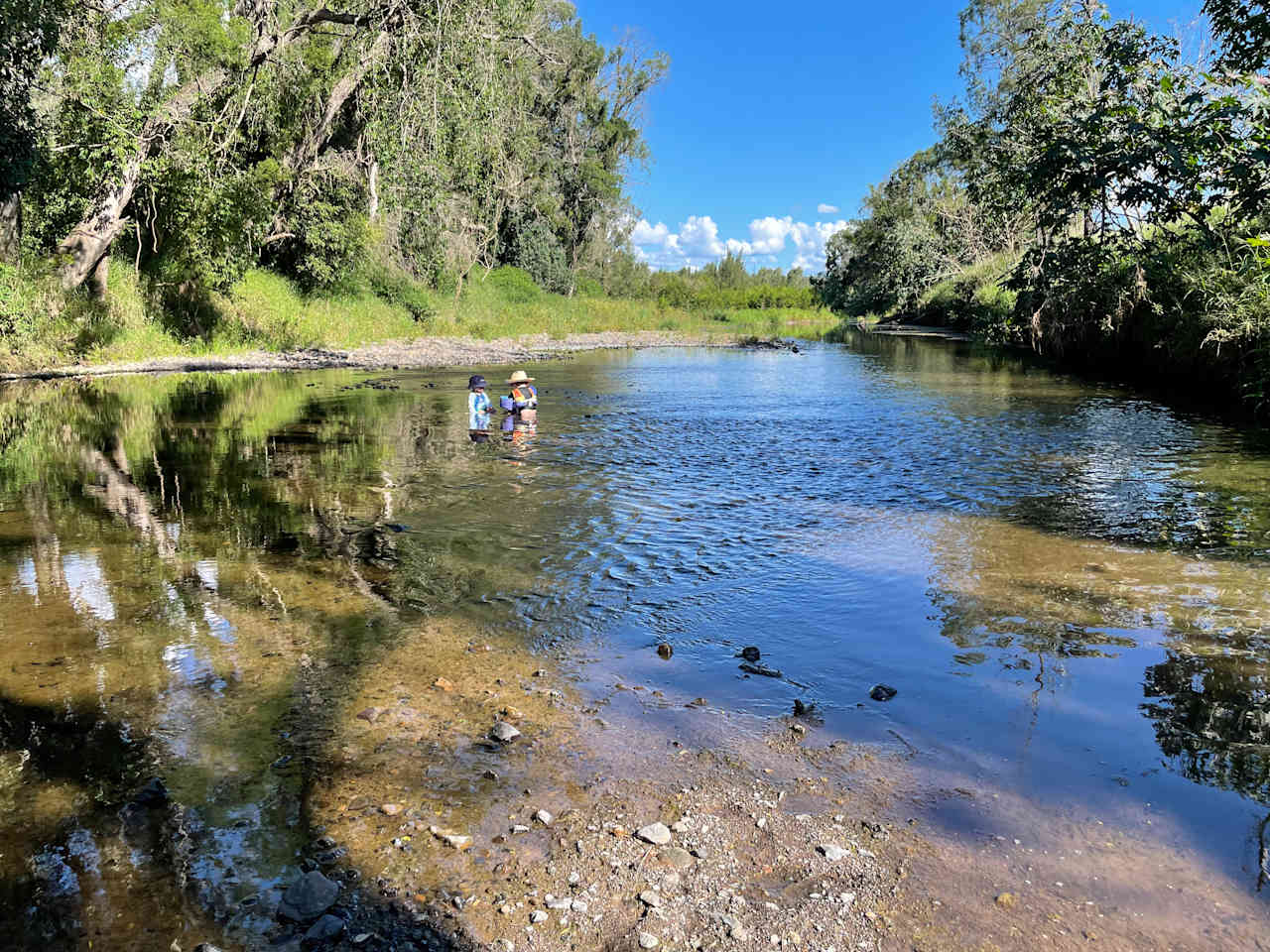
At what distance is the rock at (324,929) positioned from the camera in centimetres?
331

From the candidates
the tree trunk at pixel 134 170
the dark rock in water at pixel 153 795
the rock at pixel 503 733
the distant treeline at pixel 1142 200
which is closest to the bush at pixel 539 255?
the distant treeline at pixel 1142 200

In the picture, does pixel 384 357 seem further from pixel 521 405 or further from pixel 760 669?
pixel 760 669

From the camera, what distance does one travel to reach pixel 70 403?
61.1ft

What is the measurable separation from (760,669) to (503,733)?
1812 millimetres

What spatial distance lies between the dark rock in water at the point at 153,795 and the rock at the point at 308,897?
104 cm

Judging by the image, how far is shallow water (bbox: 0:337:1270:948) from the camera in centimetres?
426

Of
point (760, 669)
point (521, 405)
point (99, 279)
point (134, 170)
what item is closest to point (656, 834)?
point (760, 669)

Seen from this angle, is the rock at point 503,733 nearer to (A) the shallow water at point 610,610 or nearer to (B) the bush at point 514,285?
(A) the shallow water at point 610,610

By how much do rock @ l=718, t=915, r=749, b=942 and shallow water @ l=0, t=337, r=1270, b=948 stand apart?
1.25 m

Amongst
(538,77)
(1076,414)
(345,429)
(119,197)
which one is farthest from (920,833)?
(538,77)

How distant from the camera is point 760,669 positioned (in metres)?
5.86

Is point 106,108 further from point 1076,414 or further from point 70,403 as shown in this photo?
point 1076,414

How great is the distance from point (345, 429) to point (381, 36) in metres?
12.9

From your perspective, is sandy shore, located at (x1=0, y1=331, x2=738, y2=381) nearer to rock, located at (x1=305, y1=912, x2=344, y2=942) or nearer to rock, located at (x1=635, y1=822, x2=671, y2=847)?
rock, located at (x1=305, y1=912, x2=344, y2=942)
